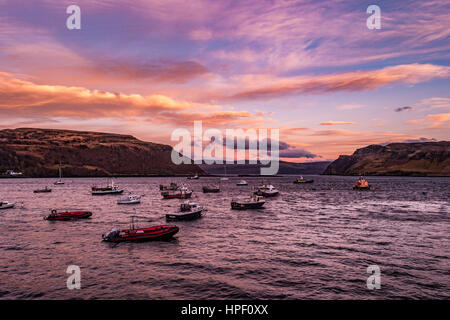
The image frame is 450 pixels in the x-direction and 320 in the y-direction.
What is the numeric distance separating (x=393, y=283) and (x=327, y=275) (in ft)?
17.2

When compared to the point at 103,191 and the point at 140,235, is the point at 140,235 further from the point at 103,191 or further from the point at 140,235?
the point at 103,191

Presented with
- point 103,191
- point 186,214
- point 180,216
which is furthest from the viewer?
point 103,191

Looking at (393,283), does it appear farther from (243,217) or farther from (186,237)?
(243,217)

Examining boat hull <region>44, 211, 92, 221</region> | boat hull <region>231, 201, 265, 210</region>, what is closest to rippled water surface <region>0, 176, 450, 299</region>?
boat hull <region>44, 211, 92, 221</region>

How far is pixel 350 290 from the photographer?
933 inches

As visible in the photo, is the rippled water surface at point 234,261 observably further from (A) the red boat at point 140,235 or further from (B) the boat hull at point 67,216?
(B) the boat hull at point 67,216

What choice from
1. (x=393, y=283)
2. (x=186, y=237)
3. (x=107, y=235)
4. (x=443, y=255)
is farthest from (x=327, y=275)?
(x=107, y=235)

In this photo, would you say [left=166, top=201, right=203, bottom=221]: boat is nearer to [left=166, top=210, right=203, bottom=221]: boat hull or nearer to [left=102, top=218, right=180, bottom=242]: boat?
[left=166, top=210, right=203, bottom=221]: boat hull
